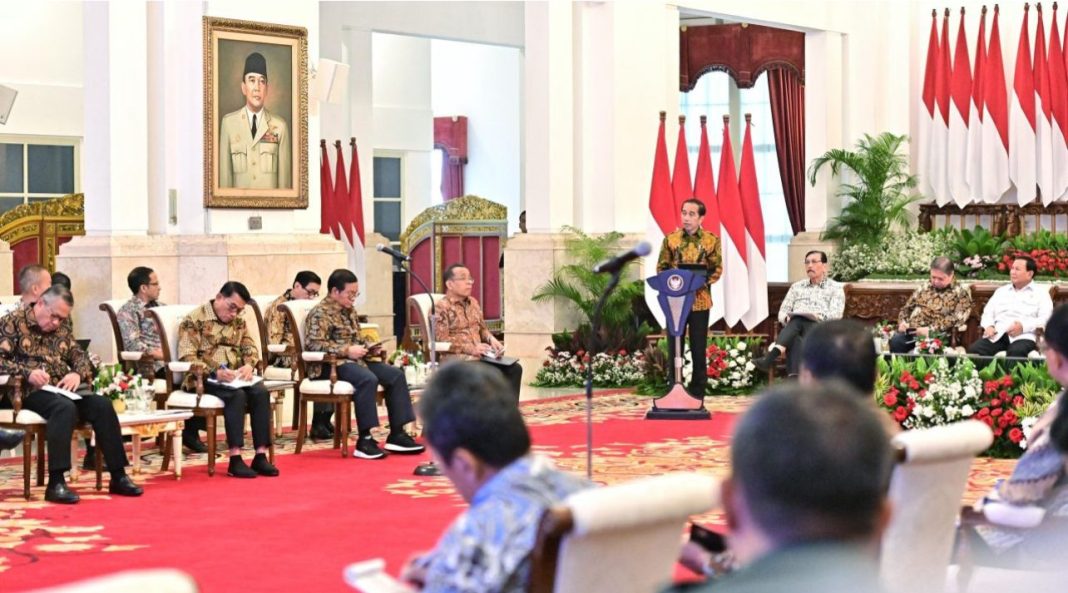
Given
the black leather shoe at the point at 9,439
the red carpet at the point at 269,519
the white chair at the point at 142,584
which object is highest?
the white chair at the point at 142,584

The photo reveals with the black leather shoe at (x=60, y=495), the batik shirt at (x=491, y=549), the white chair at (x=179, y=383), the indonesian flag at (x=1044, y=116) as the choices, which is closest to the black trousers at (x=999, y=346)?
the indonesian flag at (x=1044, y=116)

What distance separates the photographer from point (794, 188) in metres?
19.5

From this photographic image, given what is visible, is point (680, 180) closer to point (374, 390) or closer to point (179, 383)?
point (374, 390)

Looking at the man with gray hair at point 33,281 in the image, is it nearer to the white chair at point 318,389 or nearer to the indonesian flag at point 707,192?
the white chair at point 318,389

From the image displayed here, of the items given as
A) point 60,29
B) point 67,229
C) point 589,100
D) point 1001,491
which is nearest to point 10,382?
point 1001,491

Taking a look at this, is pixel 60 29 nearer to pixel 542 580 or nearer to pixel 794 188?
pixel 794 188

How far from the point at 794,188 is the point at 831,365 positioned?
14.9 m

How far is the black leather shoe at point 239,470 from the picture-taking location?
9.36 meters

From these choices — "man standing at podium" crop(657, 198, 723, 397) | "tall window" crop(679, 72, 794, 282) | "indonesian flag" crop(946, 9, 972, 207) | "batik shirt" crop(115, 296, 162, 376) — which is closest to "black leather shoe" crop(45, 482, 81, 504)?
"batik shirt" crop(115, 296, 162, 376)

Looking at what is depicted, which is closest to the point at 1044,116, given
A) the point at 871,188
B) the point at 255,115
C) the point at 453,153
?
the point at 871,188

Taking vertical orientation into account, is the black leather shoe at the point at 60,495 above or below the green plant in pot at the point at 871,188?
below

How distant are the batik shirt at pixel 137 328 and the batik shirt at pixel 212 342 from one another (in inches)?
23.9

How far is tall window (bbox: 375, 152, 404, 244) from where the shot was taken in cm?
2327

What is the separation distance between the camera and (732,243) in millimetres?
15062
